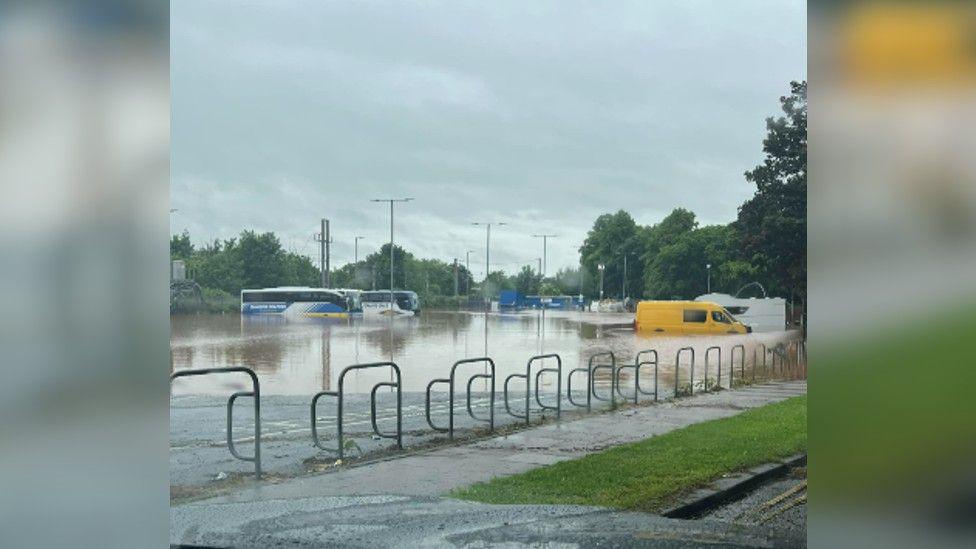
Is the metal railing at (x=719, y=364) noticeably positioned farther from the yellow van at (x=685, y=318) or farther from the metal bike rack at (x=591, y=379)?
the metal bike rack at (x=591, y=379)

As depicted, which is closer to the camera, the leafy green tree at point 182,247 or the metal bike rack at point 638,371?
the leafy green tree at point 182,247

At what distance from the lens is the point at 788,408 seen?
9.21m

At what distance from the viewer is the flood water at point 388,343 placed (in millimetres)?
8188

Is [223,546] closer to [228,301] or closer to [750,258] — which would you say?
[228,301]

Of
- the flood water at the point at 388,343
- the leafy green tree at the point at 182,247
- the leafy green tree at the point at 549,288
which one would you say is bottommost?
the flood water at the point at 388,343

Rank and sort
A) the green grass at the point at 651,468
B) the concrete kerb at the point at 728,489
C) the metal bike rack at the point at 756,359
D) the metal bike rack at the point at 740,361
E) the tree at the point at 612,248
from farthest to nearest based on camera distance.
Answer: the metal bike rack at the point at 740,361 → the metal bike rack at the point at 756,359 → the tree at the point at 612,248 → the green grass at the point at 651,468 → the concrete kerb at the point at 728,489

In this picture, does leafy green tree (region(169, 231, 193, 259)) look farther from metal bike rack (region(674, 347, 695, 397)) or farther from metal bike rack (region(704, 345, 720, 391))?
metal bike rack (region(704, 345, 720, 391))

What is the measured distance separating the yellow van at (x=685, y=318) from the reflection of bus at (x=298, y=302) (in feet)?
7.85

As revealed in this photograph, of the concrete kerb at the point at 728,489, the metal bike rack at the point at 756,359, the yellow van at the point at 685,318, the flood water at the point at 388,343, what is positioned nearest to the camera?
the concrete kerb at the point at 728,489

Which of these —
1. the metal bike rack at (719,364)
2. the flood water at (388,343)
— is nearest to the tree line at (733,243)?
the flood water at (388,343)

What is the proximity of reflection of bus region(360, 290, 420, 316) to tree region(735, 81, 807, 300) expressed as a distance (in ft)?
8.82
